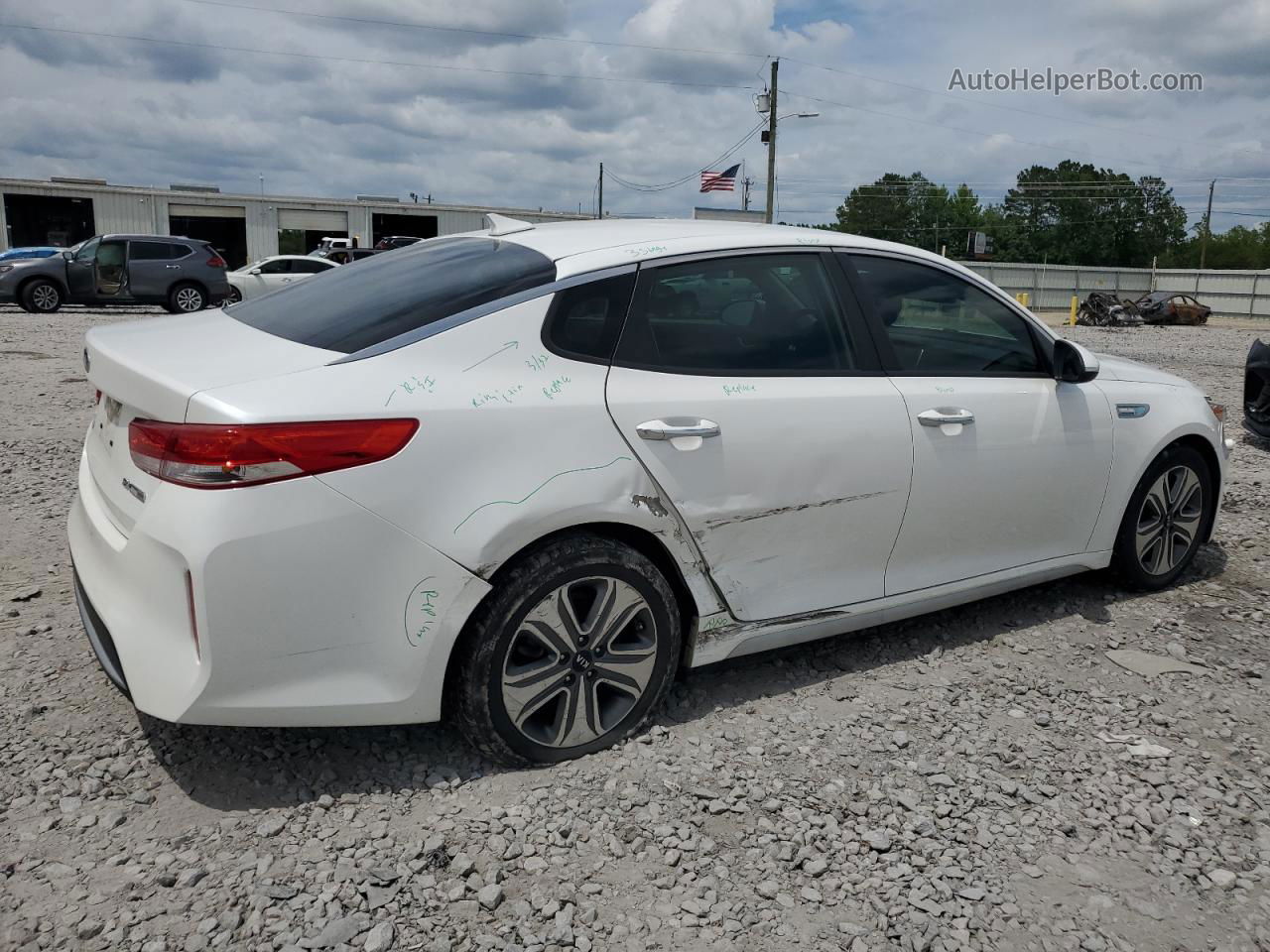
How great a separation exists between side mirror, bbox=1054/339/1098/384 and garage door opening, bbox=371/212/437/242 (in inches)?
2337

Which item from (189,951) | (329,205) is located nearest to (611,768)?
(189,951)

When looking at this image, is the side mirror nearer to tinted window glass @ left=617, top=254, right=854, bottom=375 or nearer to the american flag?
tinted window glass @ left=617, top=254, right=854, bottom=375

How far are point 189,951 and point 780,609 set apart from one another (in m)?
1.99

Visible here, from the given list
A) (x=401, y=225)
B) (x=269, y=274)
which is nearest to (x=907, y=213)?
(x=401, y=225)

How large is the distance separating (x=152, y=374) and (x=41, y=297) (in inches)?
804

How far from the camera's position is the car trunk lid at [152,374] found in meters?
2.68

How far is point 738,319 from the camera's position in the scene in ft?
11.3

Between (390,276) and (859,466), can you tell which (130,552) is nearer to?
(390,276)

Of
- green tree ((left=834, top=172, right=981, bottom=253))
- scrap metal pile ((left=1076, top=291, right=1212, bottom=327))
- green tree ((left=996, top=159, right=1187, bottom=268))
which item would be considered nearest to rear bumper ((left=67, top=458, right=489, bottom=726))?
scrap metal pile ((left=1076, top=291, right=1212, bottom=327))

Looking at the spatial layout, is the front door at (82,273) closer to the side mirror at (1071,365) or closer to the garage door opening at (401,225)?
the side mirror at (1071,365)

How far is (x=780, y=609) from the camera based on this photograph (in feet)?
11.3

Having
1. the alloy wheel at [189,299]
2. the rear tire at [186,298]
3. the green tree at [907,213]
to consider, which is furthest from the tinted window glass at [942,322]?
the green tree at [907,213]

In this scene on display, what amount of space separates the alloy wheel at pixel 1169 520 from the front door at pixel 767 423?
168cm

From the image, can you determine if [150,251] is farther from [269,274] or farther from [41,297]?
[269,274]
